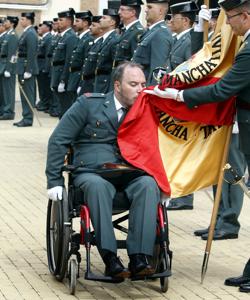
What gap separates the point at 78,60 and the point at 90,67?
79.0 inches

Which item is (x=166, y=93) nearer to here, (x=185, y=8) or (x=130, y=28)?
(x=185, y=8)

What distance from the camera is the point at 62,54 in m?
19.0

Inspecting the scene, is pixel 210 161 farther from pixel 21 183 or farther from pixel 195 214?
pixel 21 183

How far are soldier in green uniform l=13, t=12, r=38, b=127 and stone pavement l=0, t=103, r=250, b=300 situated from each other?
7.60 metres

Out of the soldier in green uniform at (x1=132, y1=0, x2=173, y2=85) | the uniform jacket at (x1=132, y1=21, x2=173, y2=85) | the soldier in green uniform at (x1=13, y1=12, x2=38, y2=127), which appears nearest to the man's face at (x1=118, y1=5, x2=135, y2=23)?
the soldier in green uniform at (x1=132, y1=0, x2=173, y2=85)

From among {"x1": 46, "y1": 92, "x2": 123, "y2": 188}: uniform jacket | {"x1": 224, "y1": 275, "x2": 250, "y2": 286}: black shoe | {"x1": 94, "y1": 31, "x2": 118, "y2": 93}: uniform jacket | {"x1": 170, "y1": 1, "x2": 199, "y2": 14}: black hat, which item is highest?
{"x1": 170, "y1": 1, "x2": 199, "y2": 14}: black hat

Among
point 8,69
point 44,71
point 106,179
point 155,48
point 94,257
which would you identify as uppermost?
point 155,48

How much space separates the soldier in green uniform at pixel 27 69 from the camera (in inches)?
790

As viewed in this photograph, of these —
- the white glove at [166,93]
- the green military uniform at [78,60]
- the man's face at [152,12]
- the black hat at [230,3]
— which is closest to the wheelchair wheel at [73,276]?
the white glove at [166,93]

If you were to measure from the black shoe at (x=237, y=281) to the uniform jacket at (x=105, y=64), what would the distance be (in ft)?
21.6

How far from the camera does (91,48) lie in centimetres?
1462

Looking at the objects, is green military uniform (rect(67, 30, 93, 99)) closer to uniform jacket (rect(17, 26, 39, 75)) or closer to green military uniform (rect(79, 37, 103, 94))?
green military uniform (rect(79, 37, 103, 94))

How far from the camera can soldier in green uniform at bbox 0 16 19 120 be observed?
21.5 metres

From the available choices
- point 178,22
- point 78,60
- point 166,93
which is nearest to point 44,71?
point 78,60
